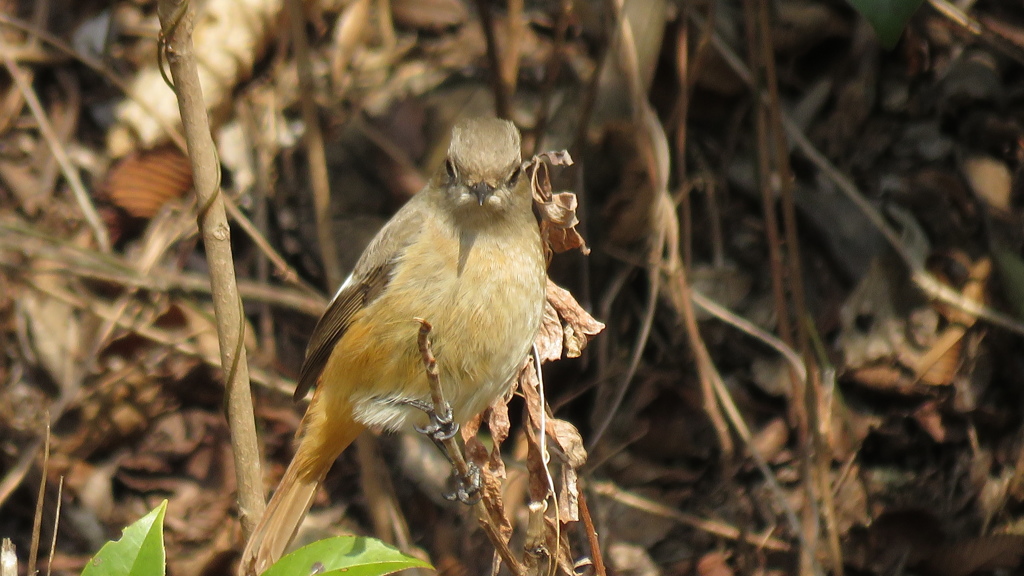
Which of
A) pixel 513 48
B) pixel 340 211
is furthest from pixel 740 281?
pixel 340 211

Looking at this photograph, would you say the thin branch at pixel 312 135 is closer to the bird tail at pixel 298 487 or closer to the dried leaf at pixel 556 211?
the bird tail at pixel 298 487

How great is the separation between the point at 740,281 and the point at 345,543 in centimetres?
320

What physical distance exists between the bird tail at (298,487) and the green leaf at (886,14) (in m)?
2.00

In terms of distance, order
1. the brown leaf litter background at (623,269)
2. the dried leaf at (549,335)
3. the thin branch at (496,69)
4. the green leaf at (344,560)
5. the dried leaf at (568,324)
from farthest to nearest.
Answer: the thin branch at (496,69) → the brown leaf litter background at (623,269) → the dried leaf at (549,335) → the dried leaf at (568,324) → the green leaf at (344,560)

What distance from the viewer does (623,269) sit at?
4.76 m

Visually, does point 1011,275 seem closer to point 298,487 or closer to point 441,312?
point 441,312

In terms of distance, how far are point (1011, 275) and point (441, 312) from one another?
108 inches

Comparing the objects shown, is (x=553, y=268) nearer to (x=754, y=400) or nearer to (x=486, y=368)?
(x=754, y=400)

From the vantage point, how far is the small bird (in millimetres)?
3049

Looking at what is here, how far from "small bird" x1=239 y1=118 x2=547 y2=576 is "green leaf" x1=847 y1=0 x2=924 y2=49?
1.09 m

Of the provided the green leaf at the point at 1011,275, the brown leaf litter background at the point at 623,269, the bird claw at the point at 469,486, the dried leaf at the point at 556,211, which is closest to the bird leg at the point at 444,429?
the bird claw at the point at 469,486

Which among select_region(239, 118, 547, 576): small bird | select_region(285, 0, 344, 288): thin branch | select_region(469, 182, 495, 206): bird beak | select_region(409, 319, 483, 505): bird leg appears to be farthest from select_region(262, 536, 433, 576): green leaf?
select_region(285, 0, 344, 288): thin branch

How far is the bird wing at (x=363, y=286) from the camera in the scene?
334cm

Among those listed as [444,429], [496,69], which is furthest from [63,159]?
[444,429]
